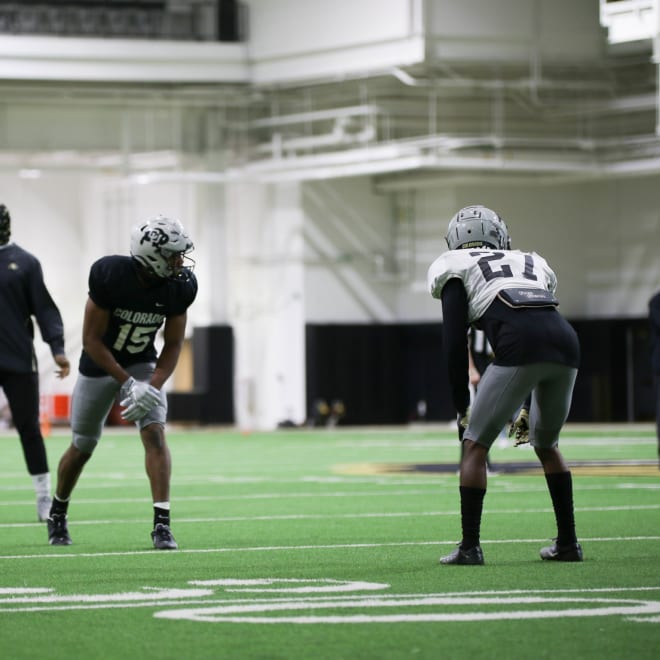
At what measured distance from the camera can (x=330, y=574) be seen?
7727 mm

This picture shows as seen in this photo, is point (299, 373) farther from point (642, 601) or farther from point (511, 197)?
point (642, 601)

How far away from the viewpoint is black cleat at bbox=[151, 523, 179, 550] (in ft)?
30.0

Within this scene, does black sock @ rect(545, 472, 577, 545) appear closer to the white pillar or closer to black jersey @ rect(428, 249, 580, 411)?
black jersey @ rect(428, 249, 580, 411)

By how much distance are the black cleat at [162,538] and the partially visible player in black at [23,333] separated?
1.93 metres

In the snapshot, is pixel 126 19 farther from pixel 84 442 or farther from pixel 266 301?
pixel 84 442

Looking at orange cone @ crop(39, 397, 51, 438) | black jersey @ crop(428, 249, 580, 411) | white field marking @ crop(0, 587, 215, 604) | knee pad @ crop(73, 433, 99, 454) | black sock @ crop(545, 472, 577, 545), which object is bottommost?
orange cone @ crop(39, 397, 51, 438)

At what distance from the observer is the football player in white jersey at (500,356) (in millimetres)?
7941

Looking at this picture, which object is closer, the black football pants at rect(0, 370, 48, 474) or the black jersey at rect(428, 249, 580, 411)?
the black jersey at rect(428, 249, 580, 411)

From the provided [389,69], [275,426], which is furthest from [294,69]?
[275,426]

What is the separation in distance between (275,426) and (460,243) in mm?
27590

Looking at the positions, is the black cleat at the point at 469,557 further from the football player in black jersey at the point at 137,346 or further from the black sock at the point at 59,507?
the black sock at the point at 59,507

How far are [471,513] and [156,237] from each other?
91.1 inches

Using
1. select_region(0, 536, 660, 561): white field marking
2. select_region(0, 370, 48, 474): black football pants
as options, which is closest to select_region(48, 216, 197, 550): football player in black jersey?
select_region(0, 536, 660, 561): white field marking

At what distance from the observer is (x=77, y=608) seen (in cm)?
664
